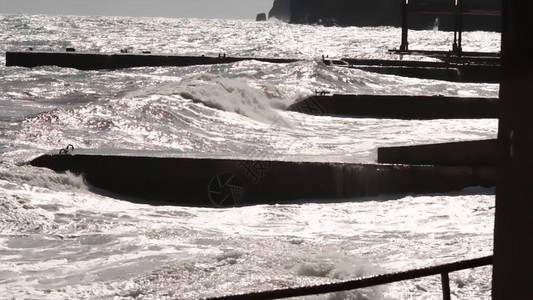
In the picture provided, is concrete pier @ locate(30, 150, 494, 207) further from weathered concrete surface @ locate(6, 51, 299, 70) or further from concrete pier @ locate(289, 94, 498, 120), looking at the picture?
weathered concrete surface @ locate(6, 51, 299, 70)

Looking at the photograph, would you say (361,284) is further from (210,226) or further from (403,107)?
(403,107)

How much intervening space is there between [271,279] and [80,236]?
285 centimetres

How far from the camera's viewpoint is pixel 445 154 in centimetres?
1358

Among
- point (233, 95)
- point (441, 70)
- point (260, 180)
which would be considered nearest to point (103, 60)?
point (441, 70)

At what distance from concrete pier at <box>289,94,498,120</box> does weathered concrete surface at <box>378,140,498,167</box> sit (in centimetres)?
961

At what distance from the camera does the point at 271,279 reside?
8844 mm

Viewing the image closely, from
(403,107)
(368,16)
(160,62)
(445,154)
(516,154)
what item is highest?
(516,154)

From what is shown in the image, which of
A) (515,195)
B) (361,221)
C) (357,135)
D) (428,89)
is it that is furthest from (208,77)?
(515,195)

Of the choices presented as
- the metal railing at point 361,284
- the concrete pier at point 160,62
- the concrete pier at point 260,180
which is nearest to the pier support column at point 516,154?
the metal railing at point 361,284

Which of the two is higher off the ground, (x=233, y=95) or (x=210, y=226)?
(x=233, y=95)

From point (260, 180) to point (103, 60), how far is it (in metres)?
25.5

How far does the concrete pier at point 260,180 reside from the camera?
1335 centimetres

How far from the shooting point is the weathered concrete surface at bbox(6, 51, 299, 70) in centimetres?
3694

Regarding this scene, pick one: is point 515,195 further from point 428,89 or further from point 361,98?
point 428,89
